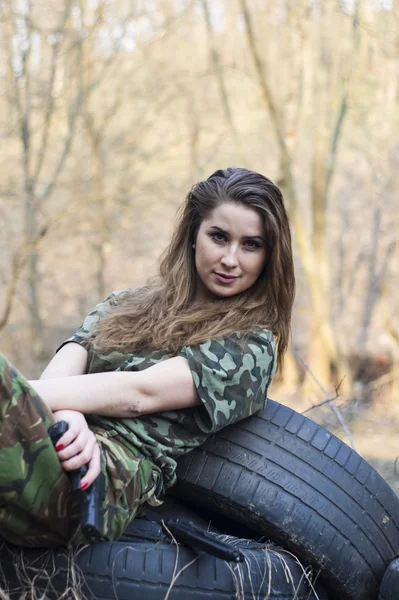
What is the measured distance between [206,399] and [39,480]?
0.58 meters

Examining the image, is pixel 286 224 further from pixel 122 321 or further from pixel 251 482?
pixel 251 482

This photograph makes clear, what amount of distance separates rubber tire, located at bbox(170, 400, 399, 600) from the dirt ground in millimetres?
3513

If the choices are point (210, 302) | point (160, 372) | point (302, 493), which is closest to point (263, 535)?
point (302, 493)

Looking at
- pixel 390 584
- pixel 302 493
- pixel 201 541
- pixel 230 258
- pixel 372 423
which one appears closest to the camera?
pixel 201 541

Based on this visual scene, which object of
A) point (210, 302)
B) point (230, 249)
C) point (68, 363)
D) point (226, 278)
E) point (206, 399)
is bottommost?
point (68, 363)

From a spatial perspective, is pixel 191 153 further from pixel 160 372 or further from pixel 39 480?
pixel 39 480

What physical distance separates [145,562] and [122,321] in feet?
2.88

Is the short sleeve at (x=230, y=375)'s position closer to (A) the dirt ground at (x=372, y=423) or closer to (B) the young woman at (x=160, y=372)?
(B) the young woman at (x=160, y=372)

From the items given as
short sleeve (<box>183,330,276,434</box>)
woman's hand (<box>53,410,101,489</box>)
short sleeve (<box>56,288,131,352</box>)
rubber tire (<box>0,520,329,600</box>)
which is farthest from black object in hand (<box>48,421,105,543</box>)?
short sleeve (<box>56,288,131,352</box>)

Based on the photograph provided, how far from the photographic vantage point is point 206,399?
2242mm

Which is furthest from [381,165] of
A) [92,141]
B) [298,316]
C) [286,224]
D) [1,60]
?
[286,224]

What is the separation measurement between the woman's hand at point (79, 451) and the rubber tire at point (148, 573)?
36 cm

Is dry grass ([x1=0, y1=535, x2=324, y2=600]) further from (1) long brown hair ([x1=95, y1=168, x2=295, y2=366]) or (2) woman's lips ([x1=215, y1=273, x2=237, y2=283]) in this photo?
(2) woman's lips ([x1=215, y1=273, x2=237, y2=283])

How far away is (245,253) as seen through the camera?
259 centimetres
